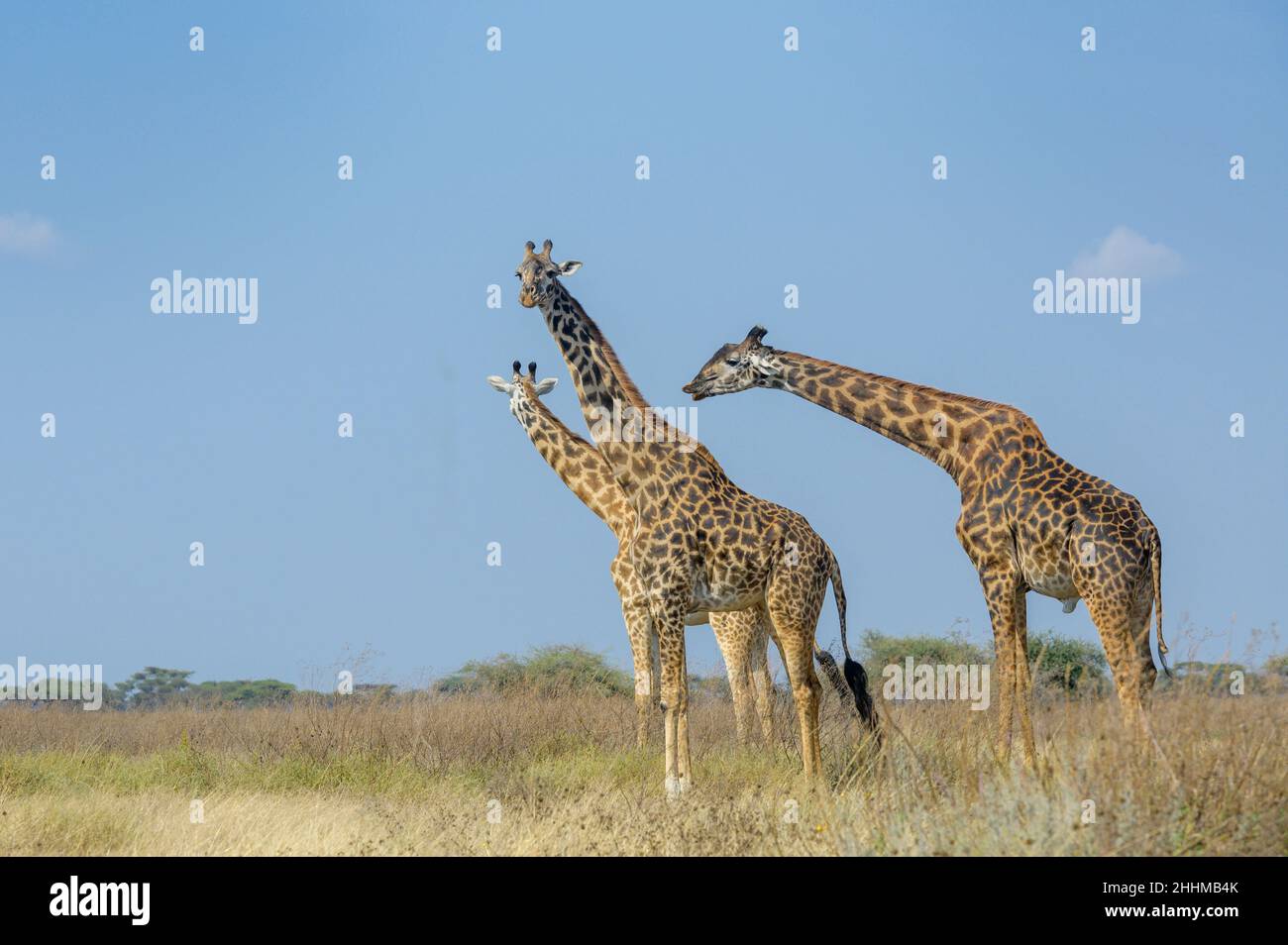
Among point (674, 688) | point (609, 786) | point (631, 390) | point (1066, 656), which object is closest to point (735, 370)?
point (631, 390)

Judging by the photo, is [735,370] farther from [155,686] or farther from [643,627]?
[155,686]

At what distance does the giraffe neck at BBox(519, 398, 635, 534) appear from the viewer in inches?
662

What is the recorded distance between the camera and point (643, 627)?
50.9ft

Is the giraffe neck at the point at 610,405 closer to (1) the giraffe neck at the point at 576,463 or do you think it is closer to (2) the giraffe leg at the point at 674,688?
(2) the giraffe leg at the point at 674,688

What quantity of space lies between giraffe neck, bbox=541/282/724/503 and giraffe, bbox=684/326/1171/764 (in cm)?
188

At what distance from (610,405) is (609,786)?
3.88m

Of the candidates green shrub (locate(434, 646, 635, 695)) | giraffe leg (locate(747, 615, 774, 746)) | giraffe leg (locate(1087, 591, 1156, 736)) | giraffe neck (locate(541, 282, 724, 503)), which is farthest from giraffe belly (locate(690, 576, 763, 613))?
green shrub (locate(434, 646, 635, 695))

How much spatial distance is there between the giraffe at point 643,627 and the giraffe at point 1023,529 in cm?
281

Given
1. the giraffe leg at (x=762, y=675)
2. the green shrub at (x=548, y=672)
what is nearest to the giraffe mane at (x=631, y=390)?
the giraffe leg at (x=762, y=675)

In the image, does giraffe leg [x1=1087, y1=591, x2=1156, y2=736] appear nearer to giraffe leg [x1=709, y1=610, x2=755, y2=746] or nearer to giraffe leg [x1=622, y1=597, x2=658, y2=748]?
giraffe leg [x1=709, y1=610, x2=755, y2=746]

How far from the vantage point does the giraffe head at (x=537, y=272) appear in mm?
14922

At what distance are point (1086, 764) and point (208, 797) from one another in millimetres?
8635
